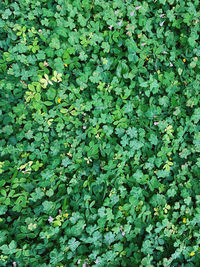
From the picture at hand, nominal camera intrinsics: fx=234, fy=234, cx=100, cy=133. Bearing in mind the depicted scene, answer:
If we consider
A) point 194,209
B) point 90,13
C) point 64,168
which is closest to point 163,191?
point 194,209

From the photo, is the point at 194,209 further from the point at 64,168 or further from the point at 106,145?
the point at 64,168

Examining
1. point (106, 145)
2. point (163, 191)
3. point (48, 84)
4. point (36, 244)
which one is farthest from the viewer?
point (163, 191)

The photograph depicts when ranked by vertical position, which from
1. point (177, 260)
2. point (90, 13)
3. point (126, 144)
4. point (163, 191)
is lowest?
point (177, 260)

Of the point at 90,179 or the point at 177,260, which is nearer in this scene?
the point at 90,179

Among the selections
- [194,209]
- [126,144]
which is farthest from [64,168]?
[194,209]

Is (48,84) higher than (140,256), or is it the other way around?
(48,84)

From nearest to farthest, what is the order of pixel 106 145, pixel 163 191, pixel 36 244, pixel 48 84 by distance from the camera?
pixel 36 244 < pixel 48 84 < pixel 106 145 < pixel 163 191
